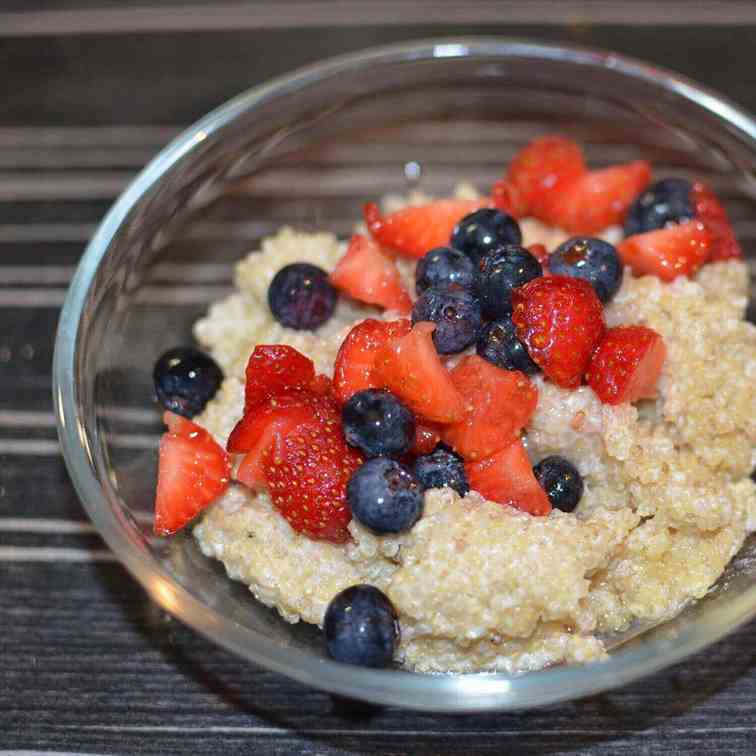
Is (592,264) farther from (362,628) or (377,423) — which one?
(362,628)

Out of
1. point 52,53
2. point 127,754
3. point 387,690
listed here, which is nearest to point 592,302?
point 387,690

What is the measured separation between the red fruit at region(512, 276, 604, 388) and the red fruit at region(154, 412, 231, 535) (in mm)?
687

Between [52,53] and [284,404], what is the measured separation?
2.10 m

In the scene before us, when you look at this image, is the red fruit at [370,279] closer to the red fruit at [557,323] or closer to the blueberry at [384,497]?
the red fruit at [557,323]

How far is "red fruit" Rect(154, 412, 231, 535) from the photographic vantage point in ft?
6.97

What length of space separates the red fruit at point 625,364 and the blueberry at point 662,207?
1.56ft

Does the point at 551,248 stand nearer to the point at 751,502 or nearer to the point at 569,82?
the point at 569,82

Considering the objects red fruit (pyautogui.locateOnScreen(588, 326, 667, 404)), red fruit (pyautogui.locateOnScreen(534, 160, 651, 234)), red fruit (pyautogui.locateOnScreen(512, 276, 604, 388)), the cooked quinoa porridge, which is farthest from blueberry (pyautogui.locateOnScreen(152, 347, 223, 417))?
red fruit (pyautogui.locateOnScreen(534, 160, 651, 234))

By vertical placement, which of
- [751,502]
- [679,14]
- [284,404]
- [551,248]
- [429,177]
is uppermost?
[679,14]

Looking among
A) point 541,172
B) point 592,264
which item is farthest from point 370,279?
point 541,172

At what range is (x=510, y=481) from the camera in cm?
202

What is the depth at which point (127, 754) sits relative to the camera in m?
2.02

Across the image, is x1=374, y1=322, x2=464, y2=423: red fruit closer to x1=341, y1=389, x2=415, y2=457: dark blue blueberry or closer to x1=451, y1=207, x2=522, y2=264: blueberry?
x1=341, y1=389, x2=415, y2=457: dark blue blueberry

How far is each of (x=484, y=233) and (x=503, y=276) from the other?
0.67 feet
